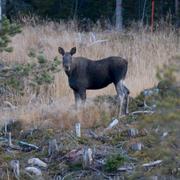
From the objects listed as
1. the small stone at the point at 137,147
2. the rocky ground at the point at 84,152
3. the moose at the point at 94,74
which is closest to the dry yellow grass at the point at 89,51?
the moose at the point at 94,74

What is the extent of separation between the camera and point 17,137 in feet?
33.9

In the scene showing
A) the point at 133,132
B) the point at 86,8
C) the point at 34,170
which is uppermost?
the point at 133,132

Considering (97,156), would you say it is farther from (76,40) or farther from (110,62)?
(76,40)

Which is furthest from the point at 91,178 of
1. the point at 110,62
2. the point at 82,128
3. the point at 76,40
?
the point at 76,40

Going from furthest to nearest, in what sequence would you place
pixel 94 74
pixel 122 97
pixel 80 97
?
1. pixel 94 74
2. pixel 80 97
3. pixel 122 97

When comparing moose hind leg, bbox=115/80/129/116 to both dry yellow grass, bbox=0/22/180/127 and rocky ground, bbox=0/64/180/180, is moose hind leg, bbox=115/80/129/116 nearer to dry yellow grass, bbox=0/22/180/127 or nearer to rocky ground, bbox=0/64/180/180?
rocky ground, bbox=0/64/180/180

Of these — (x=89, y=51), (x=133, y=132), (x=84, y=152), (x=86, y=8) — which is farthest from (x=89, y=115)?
(x=86, y=8)

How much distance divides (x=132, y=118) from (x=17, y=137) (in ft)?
4.80

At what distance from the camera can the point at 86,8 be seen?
29266 mm

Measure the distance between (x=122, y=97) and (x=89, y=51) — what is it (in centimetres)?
655

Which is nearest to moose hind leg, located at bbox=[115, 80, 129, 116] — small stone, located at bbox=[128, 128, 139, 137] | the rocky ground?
the rocky ground

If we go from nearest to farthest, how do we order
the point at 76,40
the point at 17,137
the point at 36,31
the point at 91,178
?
1. the point at 91,178
2. the point at 17,137
3. the point at 76,40
4. the point at 36,31

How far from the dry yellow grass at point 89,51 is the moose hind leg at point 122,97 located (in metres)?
0.70

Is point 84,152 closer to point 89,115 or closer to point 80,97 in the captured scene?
point 89,115
